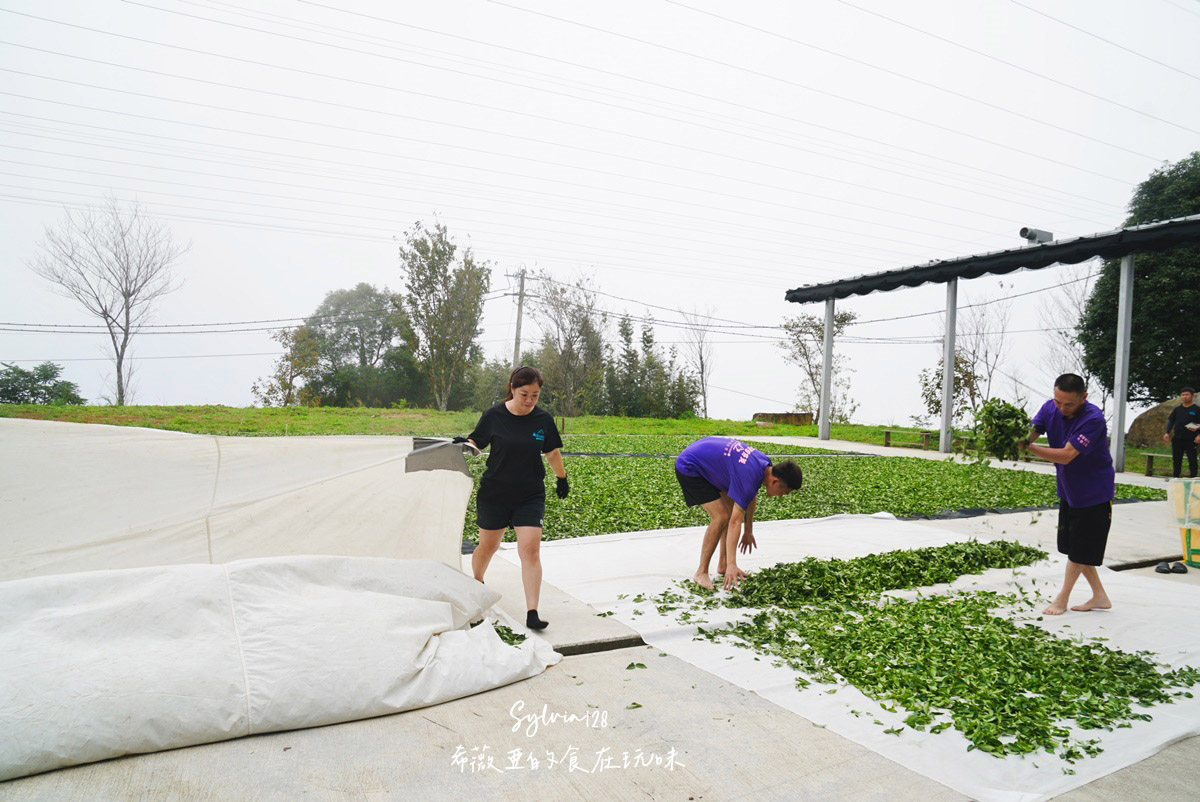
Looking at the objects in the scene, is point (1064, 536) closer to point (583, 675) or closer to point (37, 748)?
point (583, 675)

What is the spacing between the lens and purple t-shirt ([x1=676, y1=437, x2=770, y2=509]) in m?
4.75

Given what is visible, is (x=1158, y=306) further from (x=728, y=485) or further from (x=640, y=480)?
(x=728, y=485)

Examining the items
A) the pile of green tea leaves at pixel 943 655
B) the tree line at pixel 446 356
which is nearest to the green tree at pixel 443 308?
the tree line at pixel 446 356

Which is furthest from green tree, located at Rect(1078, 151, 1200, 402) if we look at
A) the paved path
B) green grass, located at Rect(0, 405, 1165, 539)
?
green grass, located at Rect(0, 405, 1165, 539)

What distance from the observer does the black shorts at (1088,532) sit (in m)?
4.77

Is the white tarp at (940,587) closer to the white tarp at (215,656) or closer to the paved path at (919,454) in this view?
the white tarp at (215,656)

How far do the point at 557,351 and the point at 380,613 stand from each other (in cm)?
2302

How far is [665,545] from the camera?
6.50 meters

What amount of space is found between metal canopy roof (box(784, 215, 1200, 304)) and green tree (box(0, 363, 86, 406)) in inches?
744

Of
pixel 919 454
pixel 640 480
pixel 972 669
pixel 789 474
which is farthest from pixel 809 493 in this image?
pixel 919 454

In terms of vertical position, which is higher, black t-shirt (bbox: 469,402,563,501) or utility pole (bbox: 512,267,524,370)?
utility pole (bbox: 512,267,524,370)

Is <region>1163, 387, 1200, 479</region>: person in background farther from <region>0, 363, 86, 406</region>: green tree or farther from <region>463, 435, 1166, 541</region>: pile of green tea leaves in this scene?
<region>0, 363, 86, 406</region>: green tree

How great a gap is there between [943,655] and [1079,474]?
6.39ft

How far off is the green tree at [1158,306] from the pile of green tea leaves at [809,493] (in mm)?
10444
